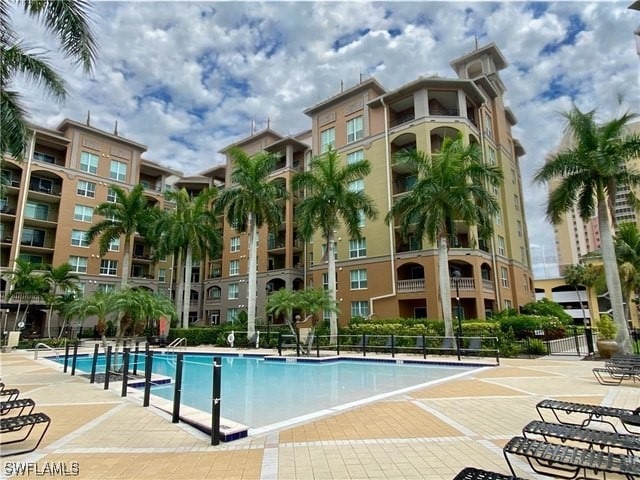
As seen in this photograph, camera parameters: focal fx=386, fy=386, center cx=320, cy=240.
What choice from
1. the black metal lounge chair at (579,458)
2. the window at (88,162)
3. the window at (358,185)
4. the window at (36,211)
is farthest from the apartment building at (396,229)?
the black metal lounge chair at (579,458)

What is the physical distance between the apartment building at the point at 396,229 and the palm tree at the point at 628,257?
7.29 m

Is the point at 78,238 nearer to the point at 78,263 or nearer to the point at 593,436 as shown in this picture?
the point at 78,263

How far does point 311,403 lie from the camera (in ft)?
32.0

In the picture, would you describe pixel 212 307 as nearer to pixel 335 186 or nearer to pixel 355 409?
pixel 335 186

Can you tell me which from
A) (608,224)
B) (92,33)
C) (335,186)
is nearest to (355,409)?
(92,33)

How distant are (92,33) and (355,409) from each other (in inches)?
451

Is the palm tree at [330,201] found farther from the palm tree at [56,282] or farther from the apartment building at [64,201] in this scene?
the apartment building at [64,201]

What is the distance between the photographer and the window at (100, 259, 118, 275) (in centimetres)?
4059

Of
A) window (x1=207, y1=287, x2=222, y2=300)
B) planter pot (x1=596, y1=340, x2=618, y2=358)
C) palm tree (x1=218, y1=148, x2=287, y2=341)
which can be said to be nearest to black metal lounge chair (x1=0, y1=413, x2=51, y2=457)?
planter pot (x1=596, y1=340, x2=618, y2=358)

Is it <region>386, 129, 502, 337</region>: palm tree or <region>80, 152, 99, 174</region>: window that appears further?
<region>80, 152, 99, 174</region>: window

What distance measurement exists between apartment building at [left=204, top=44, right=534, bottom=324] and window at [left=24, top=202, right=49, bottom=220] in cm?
2017

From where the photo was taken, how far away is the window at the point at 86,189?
4006cm

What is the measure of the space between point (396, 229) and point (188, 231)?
56.6 ft

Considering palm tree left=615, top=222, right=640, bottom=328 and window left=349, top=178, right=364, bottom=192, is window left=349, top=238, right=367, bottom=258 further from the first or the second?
palm tree left=615, top=222, right=640, bottom=328
